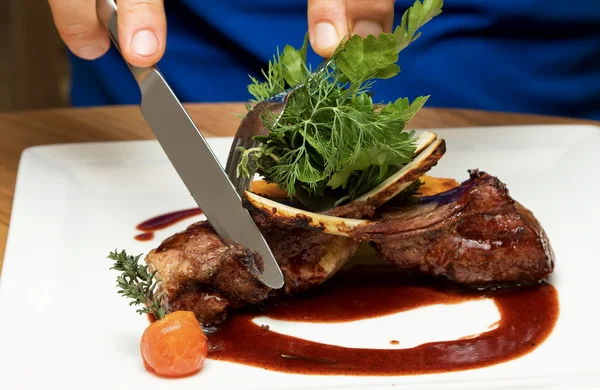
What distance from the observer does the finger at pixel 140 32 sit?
7.64ft

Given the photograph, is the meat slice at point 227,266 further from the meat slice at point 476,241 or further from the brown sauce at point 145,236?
the brown sauce at point 145,236

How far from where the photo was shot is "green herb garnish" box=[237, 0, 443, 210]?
7.63ft

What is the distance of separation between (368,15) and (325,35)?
0.19m

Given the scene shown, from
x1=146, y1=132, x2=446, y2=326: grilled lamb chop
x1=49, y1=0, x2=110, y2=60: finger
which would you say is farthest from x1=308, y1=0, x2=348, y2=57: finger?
x1=49, y1=0, x2=110, y2=60: finger

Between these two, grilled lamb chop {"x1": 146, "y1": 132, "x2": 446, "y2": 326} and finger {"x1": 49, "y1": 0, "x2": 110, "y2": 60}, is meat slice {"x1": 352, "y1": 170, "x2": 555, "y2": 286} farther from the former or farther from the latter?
finger {"x1": 49, "y1": 0, "x2": 110, "y2": 60}

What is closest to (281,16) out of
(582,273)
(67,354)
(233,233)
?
(233,233)

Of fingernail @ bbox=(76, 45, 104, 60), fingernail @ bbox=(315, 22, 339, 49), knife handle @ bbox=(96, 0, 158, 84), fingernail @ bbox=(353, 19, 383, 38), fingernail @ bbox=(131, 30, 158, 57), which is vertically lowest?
fingernail @ bbox=(76, 45, 104, 60)

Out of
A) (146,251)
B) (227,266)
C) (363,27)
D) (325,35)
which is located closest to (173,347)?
(227,266)

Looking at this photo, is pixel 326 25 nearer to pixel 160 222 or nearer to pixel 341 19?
pixel 341 19

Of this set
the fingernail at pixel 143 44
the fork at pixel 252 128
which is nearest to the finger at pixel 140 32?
the fingernail at pixel 143 44

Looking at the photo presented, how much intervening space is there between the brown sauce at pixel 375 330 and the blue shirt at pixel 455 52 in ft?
4.91

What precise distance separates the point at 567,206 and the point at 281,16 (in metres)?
1.65

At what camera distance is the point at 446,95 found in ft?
12.8

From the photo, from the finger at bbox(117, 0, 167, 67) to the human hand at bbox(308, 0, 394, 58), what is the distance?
Result: 514mm
